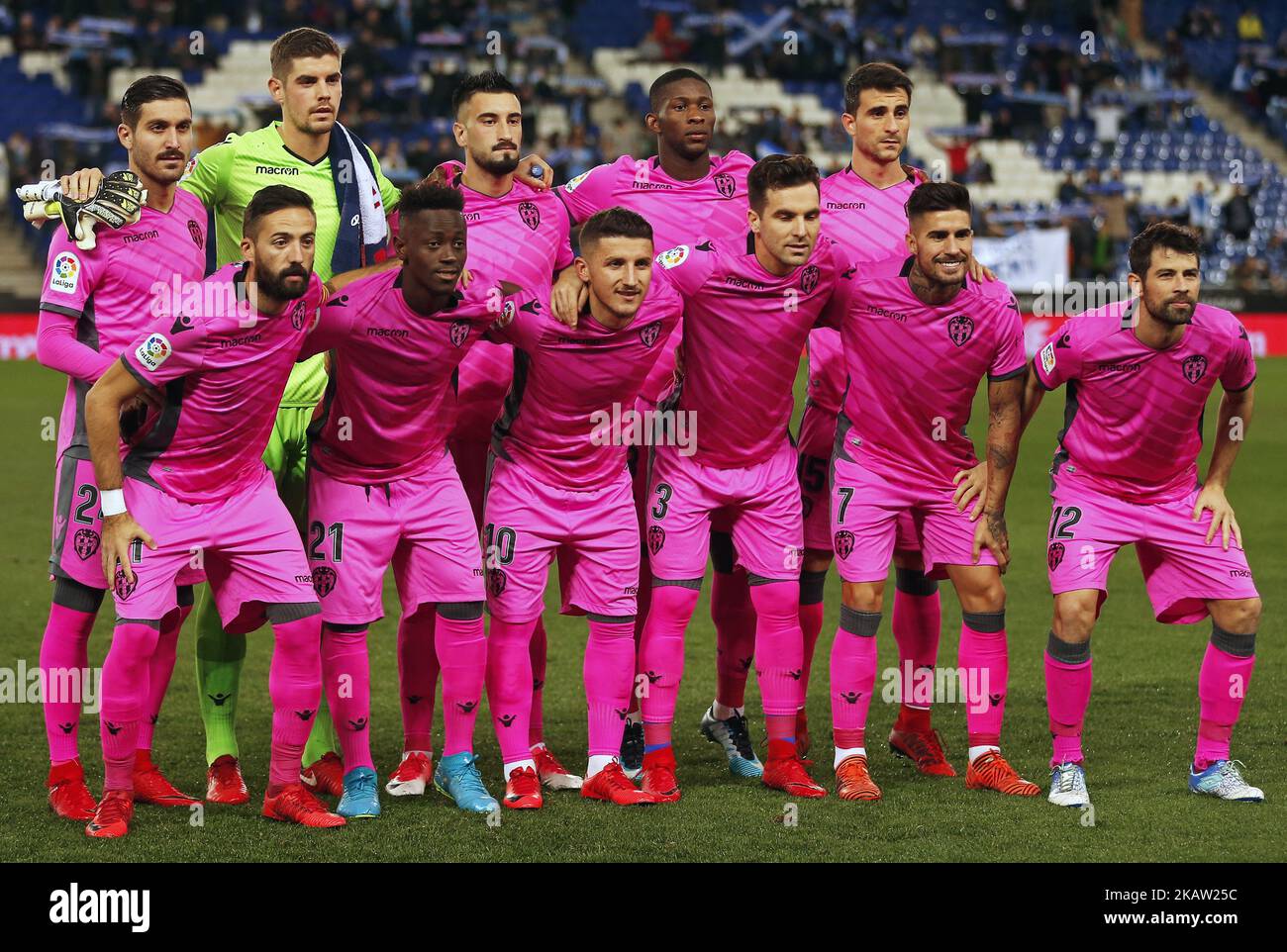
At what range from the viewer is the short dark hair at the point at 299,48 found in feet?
22.3

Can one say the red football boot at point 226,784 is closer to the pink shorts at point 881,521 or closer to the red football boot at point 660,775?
the red football boot at point 660,775

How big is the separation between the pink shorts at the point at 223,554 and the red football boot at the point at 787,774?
1869 mm

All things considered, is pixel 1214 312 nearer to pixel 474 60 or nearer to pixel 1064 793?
pixel 1064 793

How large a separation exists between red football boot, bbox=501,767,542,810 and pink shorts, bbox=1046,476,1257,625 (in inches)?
80.9

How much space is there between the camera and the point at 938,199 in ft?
21.5

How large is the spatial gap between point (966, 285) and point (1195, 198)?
24.4 metres

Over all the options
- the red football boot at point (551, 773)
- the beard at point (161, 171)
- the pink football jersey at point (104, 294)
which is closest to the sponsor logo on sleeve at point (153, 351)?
the pink football jersey at point (104, 294)

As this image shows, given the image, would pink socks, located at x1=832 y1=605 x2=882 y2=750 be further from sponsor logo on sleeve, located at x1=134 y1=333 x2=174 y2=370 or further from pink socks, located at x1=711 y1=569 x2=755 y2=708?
sponsor logo on sleeve, located at x1=134 y1=333 x2=174 y2=370

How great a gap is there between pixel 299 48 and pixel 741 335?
2006mm

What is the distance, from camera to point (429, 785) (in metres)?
6.80

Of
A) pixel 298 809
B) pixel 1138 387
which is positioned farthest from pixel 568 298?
pixel 1138 387

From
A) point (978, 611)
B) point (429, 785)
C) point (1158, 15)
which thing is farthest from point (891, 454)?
point (1158, 15)

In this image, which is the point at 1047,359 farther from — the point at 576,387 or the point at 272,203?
the point at 272,203

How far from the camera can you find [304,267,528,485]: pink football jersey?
6.30 meters
